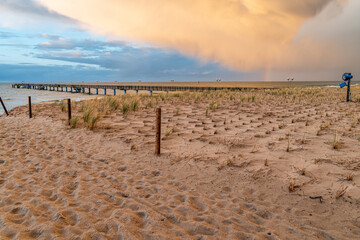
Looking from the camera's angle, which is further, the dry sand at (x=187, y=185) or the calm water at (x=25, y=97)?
the calm water at (x=25, y=97)

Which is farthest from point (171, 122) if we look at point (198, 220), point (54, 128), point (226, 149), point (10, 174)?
point (198, 220)

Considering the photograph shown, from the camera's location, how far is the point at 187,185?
14.6 ft

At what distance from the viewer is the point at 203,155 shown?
584cm

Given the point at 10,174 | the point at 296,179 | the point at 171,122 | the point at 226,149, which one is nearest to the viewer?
the point at 296,179

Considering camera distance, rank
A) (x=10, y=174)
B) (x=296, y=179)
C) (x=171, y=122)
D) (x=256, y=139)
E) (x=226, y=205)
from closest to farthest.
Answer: (x=226, y=205), (x=296, y=179), (x=10, y=174), (x=256, y=139), (x=171, y=122)

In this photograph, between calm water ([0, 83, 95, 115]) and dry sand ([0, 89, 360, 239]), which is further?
calm water ([0, 83, 95, 115])

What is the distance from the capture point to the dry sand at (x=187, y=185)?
9.98 feet

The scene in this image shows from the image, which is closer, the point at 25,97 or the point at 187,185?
the point at 187,185

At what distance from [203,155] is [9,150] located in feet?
19.0

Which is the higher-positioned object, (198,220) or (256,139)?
(256,139)

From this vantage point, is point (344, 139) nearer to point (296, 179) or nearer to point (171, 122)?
point (296, 179)

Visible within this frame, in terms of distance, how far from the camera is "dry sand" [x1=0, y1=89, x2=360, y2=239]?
3043 mm

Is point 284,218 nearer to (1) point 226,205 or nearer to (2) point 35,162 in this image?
(1) point 226,205

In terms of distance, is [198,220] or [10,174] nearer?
[198,220]
